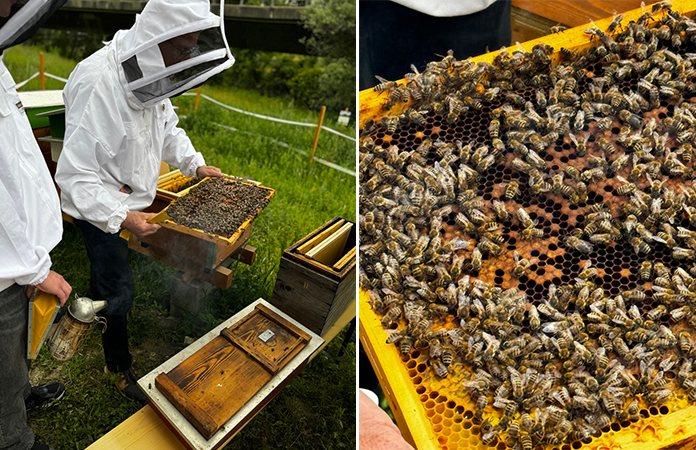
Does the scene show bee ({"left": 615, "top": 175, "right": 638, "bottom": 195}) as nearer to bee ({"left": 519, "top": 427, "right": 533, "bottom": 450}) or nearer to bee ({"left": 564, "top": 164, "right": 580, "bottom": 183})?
bee ({"left": 564, "top": 164, "right": 580, "bottom": 183})

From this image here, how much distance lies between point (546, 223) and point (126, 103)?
2278 mm

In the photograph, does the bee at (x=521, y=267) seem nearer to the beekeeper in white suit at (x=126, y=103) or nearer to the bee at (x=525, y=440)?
the bee at (x=525, y=440)

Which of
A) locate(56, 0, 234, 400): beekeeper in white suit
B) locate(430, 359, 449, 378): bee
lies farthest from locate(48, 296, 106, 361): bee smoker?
locate(430, 359, 449, 378): bee

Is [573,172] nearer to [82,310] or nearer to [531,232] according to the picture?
[531,232]

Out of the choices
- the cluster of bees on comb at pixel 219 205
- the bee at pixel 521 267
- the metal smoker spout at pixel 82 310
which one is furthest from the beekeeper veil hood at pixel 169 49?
the bee at pixel 521 267

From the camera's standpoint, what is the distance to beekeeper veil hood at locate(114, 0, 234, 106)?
2.37 m

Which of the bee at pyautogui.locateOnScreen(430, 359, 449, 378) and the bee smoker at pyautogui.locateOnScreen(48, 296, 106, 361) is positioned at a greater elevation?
the bee at pyautogui.locateOnScreen(430, 359, 449, 378)

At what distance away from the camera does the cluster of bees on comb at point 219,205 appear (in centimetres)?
318

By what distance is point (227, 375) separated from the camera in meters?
2.58

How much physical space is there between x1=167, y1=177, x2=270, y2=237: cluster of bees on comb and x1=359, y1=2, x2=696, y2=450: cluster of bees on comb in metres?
→ 1.26

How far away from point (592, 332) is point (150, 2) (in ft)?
8.36

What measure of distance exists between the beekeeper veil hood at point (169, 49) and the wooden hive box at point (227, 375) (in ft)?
4.70

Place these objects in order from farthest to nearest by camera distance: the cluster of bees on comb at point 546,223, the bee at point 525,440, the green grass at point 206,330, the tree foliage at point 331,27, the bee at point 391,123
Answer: the tree foliage at point 331,27, the green grass at point 206,330, the bee at point 391,123, the cluster of bees on comb at point 546,223, the bee at point 525,440

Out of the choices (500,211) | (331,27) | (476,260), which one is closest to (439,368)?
(476,260)
